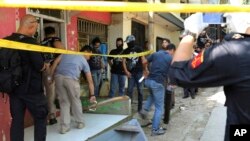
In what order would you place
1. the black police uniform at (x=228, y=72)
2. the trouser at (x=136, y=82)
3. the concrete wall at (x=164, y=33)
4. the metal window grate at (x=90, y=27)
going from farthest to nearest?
1. the concrete wall at (x=164, y=33)
2. the metal window grate at (x=90, y=27)
3. the trouser at (x=136, y=82)
4. the black police uniform at (x=228, y=72)

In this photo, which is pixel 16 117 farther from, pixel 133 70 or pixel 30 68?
pixel 133 70

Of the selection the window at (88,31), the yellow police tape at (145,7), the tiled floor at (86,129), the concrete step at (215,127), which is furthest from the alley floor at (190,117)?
the yellow police tape at (145,7)

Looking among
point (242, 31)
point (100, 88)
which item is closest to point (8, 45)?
point (242, 31)

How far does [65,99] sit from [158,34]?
1216cm

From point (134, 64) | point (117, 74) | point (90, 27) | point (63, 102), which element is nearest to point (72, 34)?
point (117, 74)

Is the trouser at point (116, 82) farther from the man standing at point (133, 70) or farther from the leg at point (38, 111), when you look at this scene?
the leg at point (38, 111)

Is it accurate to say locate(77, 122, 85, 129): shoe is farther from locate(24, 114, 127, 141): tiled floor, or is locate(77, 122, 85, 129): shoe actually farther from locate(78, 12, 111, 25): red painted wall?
locate(78, 12, 111, 25): red painted wall

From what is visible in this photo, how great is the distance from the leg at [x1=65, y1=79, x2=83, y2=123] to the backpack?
1.62m

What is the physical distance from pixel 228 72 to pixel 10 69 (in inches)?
116

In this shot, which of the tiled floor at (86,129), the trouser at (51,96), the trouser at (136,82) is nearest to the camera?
the tiled floor at (86,129)

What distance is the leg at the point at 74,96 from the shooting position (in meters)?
5.77

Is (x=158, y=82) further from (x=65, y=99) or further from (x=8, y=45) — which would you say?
(x=8, y=45)

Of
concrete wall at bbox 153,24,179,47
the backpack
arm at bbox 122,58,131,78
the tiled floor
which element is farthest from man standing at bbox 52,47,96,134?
concrete wall at bbox 153,24,179,47

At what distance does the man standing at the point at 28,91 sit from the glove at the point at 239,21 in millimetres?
2680
